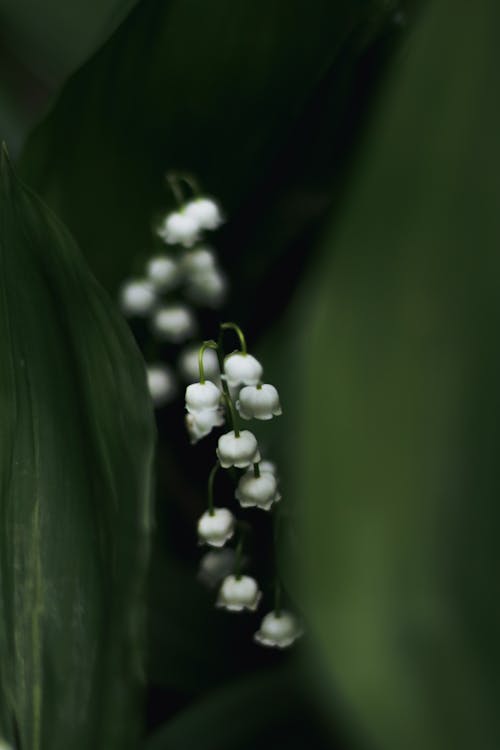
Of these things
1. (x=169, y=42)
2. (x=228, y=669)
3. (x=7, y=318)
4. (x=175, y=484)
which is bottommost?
(x=228, y=669)

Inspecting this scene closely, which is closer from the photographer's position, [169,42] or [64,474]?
[64,474]

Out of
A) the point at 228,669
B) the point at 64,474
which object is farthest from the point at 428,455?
the point at 228,669

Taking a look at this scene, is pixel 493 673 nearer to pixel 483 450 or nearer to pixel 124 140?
pixel 483 450

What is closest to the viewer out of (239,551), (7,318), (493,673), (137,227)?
(493,673)

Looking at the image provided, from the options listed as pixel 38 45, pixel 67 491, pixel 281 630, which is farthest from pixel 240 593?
pixel 38 45

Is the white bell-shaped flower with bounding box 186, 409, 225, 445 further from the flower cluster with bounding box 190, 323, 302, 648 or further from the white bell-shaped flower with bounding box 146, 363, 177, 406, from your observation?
the white bell-shaped flower with bounding box 146, 363, 177, 406

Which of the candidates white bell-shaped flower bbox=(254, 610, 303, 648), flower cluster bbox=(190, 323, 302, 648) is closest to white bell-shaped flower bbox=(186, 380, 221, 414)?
flower cluster bbox=(190, 323, 302, 648)
